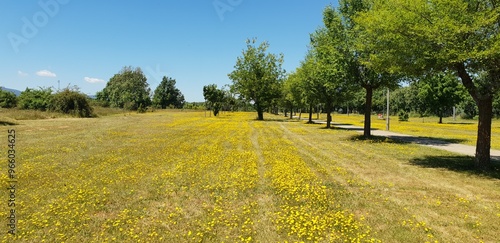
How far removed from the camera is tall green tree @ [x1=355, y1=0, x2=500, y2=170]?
458 inches

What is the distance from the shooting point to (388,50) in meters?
14.9

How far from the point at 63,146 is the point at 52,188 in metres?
10.9

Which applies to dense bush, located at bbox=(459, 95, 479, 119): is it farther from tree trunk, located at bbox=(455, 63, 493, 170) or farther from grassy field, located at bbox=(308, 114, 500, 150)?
tree trunk, located at bbox=(455, 63, 493, 170)

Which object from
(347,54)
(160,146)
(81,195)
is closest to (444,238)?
(81,195)

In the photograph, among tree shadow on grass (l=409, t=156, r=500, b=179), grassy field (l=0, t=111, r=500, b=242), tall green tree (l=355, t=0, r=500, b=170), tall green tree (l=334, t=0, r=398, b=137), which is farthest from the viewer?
tall green tree (l=334, t=0, r=398, b=137)

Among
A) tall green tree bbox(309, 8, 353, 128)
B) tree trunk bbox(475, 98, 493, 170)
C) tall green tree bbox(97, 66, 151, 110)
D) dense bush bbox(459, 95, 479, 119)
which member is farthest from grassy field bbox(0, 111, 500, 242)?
tall green tree bbox(97, 66, 151, 110)

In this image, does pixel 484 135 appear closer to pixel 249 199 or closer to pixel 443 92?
pixel 249 199

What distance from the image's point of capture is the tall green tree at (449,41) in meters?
11.6

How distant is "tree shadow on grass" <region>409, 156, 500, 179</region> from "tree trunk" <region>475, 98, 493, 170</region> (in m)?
0.36

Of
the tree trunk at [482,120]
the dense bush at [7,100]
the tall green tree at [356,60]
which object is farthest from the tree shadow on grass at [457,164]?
the dense bush at [7,100]

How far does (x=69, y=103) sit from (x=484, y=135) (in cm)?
6184

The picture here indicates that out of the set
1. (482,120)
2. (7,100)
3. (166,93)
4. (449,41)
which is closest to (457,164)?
(482,120)

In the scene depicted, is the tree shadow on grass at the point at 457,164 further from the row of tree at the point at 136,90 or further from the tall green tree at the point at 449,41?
the row of tree at the point at 136,90

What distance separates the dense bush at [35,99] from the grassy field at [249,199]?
5403 centimetres
